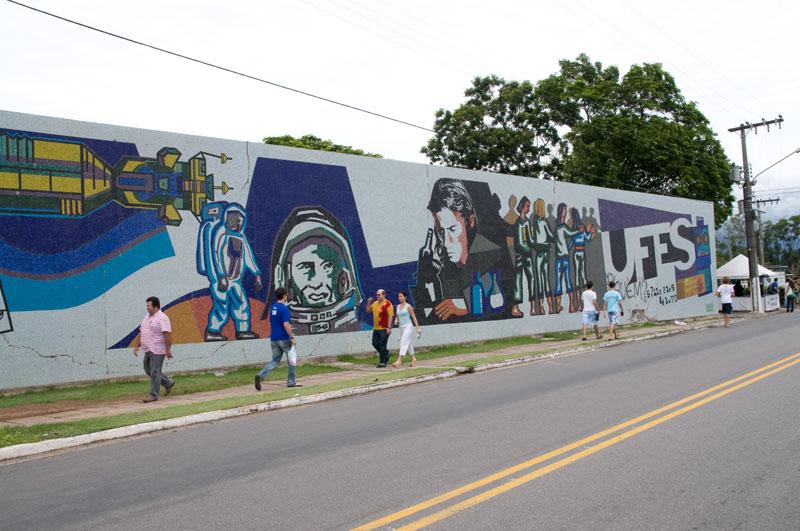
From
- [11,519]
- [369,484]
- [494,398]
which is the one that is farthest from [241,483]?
[494,398]

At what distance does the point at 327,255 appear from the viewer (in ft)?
61.9

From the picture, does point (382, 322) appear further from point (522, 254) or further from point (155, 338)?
point (522, 254)

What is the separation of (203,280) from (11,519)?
10859 mm

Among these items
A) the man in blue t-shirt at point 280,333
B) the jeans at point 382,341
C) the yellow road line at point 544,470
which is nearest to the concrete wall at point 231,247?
the jeans at point 382,341

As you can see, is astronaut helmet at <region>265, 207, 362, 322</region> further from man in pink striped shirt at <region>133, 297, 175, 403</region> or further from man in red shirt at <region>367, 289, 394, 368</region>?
man in pink striped shirt at <region>133, 297, 175, 403</region>

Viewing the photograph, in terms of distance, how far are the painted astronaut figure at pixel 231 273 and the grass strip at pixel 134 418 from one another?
393cm

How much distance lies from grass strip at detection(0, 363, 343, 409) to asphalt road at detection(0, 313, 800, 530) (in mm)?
3794

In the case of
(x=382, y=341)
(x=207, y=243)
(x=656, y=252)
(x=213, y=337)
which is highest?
(x=656, y=252)

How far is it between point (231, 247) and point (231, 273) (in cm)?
62

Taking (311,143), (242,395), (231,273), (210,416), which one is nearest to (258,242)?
(231,273)

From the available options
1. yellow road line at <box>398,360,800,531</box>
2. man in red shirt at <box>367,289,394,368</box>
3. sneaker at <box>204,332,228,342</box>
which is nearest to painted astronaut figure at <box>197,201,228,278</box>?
sneaker at <box>204,332,228,342</box>

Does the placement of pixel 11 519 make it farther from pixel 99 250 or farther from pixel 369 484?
pixel 99 250

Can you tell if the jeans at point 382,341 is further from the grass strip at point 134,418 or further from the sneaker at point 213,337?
the sneaker at point 213,337

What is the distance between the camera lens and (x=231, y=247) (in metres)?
16.7
